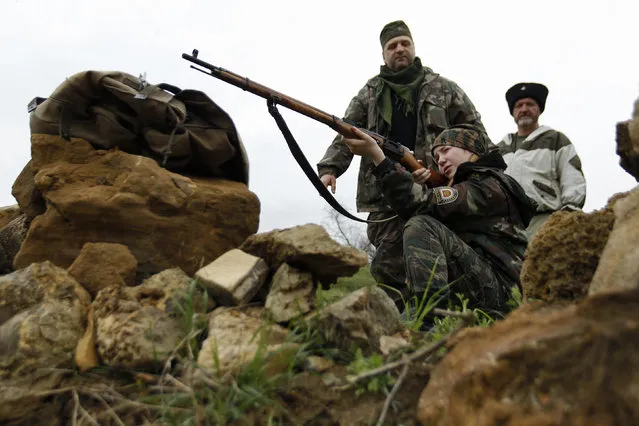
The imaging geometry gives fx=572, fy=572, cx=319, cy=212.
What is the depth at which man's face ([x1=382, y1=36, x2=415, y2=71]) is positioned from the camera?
5.25 metres

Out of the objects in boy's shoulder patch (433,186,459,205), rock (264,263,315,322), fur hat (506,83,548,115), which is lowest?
rock (264,263,315,322)

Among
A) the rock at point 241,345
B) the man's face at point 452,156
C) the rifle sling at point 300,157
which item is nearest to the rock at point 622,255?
the rock at point 241,345

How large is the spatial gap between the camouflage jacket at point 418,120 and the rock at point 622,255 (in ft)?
11.1

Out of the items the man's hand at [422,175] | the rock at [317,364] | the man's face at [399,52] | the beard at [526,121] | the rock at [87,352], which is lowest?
the rock at [87,352]

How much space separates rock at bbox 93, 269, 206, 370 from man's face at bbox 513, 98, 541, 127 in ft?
14.0

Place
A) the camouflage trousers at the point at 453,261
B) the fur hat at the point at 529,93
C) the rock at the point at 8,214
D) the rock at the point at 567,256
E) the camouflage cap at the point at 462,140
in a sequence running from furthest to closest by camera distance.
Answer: the fur hat at the point at 529,93, the camouflage cap at the point at 462,140, the camouflage trousers at the point at 453,261, the rock at the point at 8,214, the rock at the point at 567,256

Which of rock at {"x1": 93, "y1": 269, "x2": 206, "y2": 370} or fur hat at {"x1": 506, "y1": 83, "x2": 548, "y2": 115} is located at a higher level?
fur hat at {"x1": 506, "y1": 83, "x2": 548, "y2": 115}

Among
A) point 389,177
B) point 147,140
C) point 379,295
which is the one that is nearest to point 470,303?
point 389,177

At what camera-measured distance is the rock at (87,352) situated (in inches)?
71.6

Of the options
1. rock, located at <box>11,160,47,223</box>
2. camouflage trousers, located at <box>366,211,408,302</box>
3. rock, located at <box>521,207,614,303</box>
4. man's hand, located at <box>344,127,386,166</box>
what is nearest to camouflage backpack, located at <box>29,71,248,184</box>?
rock, located at <box>11,160,47,223</box>

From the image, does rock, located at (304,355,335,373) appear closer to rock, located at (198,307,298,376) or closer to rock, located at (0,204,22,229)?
rock, located at (198,307,298,376)

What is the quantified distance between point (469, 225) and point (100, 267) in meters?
2.61

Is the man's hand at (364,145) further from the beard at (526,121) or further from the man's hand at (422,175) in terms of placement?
the beard at (526,121)

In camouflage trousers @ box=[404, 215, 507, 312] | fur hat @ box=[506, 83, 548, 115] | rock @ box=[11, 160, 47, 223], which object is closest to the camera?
rock @ box=[11, 160, 47, 223]
